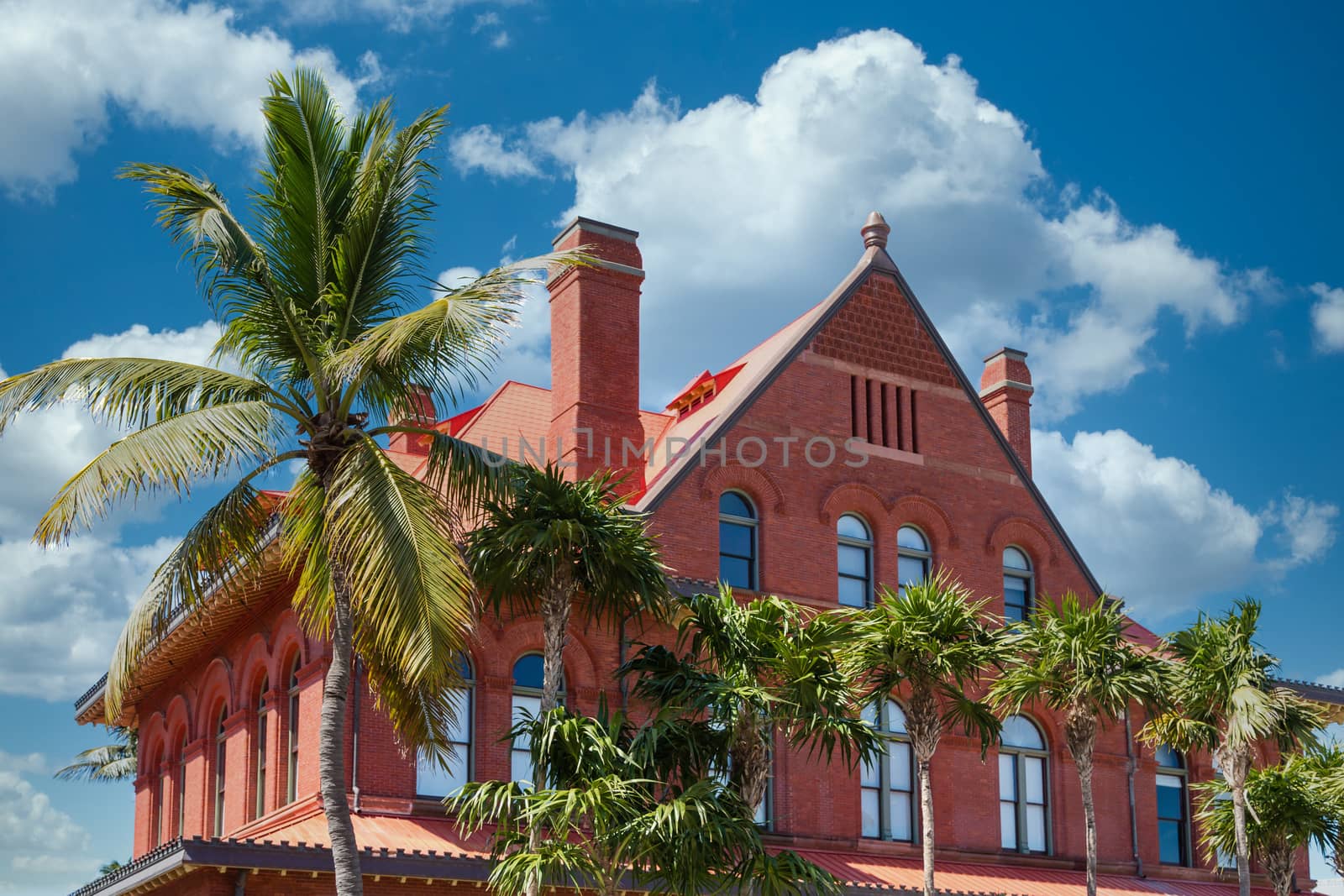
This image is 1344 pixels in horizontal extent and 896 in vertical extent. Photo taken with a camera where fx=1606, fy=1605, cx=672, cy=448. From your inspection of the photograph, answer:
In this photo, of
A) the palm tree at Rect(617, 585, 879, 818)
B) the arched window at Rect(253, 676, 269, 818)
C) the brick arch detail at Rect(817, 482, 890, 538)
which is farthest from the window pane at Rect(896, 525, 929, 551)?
the arched window at Rect(253, 676, 269, 818)

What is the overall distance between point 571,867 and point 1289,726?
1503 cm

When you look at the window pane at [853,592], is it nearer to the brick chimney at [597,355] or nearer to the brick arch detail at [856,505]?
the brick arch detail at [856,505]

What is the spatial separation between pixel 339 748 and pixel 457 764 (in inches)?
237

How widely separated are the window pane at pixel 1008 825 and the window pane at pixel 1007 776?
0.19 metres

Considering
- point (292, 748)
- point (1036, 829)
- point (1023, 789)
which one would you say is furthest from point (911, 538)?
point (292, 748)

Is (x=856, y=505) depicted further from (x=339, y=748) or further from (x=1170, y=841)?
(x=339, y=748)

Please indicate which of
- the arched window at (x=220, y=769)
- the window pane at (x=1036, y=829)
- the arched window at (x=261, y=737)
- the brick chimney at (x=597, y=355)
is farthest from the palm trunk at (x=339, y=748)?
the window pane at (x=1036, y=829)

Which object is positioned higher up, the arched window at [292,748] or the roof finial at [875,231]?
the roof finial at [875,231]

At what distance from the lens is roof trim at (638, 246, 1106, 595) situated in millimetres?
27906

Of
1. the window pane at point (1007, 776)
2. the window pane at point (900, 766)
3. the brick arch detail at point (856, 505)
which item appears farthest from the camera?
the window pane at point (1007, 776)

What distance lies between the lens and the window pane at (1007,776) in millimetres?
29109

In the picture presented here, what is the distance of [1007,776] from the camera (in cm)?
2928

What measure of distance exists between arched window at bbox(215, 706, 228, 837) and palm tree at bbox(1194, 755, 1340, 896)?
17.7 meters

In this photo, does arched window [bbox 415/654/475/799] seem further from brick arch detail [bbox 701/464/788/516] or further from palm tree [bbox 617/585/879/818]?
brick arch detail [bbox 701/464/788/516]
